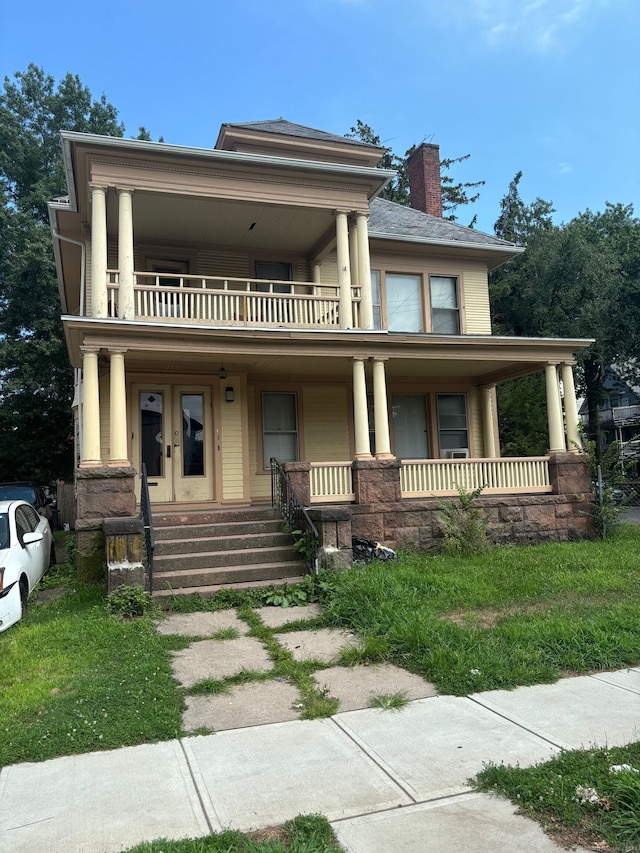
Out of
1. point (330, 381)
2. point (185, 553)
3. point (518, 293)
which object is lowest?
point (185, 553)

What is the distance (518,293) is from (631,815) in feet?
83.3

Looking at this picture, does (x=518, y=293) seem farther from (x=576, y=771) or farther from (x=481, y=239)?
(x=576, y=771)

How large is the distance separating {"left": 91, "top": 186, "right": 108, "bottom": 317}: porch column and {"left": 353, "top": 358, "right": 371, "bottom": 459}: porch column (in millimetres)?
4422

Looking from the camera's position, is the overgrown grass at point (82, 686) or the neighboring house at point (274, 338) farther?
the neighboring house at point (274, 338)

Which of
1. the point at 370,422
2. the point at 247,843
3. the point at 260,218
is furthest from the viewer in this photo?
the point at 370,422

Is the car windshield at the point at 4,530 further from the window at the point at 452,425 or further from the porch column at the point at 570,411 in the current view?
the porch column at the point at 570,411

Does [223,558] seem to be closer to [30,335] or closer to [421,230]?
[421,230]

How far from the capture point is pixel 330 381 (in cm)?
1355

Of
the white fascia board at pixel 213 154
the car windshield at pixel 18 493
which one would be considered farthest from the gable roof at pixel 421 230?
the car windshield at pixel 18 493

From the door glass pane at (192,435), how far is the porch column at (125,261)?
2.44 meters

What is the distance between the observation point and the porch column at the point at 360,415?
438 inches

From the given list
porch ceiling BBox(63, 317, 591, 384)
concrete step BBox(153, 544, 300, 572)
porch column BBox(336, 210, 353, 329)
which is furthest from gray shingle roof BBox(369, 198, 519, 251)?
concrete step BBox(153, 544, 300, 572)

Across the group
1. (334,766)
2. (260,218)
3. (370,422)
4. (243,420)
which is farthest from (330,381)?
(334,766)

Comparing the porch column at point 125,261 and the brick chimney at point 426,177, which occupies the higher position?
the brick chimney at point 426,177
